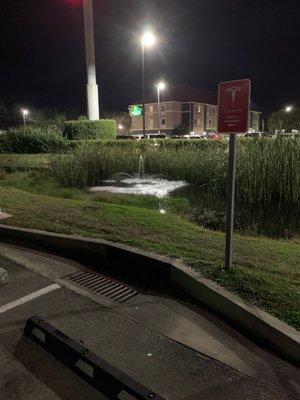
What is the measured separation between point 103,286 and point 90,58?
840 inches

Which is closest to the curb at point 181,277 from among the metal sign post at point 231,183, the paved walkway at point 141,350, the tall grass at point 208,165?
the paved walkway at point 141,350

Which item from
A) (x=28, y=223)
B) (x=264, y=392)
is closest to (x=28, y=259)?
(x=28, y=223)

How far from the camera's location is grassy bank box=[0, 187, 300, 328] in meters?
3.84

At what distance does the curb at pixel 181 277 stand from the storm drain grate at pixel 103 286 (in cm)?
38

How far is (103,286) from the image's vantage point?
445cm

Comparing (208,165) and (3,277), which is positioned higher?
(208,165)

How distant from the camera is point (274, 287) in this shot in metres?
3.93

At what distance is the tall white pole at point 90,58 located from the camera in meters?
22.9

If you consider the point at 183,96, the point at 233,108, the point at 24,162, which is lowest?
the point at 24,162

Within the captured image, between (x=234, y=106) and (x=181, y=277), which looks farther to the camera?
(x=181, y=277)

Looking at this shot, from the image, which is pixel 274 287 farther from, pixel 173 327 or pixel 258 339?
pixel 173 327

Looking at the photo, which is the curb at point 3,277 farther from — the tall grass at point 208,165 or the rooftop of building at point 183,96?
the rooftop of building at point 183,96

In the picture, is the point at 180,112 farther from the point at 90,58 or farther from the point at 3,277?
the point at 3,277

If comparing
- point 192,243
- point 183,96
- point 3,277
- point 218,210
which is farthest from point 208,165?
point 183,96
